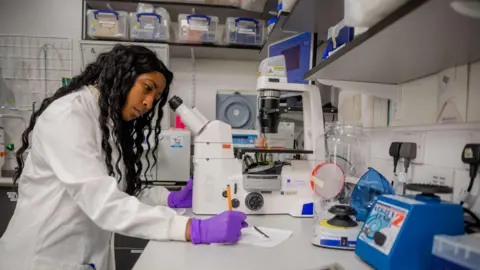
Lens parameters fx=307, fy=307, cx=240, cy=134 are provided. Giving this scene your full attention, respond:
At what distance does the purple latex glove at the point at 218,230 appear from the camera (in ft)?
3.02

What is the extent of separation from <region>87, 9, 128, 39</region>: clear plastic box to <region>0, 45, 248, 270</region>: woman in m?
1.29

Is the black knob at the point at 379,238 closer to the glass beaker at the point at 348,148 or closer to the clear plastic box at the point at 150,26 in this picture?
the glass beaker at the point at 348,148

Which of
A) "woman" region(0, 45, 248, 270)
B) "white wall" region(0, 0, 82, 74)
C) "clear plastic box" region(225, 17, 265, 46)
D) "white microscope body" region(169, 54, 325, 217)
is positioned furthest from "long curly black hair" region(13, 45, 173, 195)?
"white wall" region(0, 0, 82, 74)

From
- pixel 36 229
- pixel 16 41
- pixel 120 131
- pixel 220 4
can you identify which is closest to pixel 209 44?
pixel 220 4

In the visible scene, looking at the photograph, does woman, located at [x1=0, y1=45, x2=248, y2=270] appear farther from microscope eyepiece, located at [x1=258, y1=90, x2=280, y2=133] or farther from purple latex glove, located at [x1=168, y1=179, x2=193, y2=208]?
microscope eyepiece, located at [x1=258, y1=90, x2=280, y2=133]

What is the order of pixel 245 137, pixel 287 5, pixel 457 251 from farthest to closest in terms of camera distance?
pixel 245 137
pixel 287 5
pixel 457 251

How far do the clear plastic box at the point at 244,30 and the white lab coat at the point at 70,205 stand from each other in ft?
5.09

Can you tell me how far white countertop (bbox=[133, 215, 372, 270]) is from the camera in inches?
30.6

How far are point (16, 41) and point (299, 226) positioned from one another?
2.79 meters

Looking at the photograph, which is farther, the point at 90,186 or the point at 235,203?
the point at 235,203

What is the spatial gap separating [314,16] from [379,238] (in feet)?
3.69

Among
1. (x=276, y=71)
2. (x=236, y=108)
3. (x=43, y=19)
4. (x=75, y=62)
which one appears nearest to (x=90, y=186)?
(x=276, y=71)

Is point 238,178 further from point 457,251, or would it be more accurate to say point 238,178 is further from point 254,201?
point 457,251

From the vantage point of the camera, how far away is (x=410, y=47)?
0.77m
